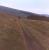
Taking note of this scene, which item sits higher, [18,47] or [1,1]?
[1,1]

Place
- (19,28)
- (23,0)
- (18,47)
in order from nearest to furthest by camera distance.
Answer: (18,47)
(19,28)
(23,0)

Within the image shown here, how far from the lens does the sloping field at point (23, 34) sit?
648 mm

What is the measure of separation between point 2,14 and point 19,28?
246 mm

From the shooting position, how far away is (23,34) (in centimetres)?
74

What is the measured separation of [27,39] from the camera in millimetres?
707

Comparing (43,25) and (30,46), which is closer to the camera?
(30,46)

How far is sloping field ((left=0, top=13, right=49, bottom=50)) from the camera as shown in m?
0.65

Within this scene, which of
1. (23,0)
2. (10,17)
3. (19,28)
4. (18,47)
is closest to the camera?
(18,47)

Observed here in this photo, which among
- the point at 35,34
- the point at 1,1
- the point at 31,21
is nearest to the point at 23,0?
the point at 1,1

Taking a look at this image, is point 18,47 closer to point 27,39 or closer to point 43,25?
point 27,39

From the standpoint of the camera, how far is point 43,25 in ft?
2.64

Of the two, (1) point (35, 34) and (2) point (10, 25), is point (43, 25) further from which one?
(2) point (10, 25)

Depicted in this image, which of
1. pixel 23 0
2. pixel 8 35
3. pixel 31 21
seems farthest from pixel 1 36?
pixel 23 0

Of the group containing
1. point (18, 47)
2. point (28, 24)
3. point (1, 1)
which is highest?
point (1, 1)
